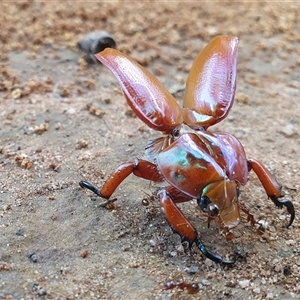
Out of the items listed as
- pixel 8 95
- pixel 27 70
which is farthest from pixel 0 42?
pixel 8 95

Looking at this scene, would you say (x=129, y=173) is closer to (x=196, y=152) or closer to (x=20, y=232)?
(x=196, y=152)

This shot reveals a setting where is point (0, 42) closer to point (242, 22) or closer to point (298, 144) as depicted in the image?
point (242, 22)

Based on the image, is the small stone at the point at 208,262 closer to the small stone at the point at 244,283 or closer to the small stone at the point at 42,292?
the small stone at the point at 244,283

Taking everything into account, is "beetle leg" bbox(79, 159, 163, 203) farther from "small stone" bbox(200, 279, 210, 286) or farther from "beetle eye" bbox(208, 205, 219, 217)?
"small stone" bbox(200, 279, 210, 286)

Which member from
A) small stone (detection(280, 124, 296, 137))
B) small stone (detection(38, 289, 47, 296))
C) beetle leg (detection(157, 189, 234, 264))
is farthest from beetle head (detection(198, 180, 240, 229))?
small stone (detection(280, 124, 296, 137))

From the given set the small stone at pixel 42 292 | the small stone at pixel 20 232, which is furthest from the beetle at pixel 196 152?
the small stone at pixel 42 292

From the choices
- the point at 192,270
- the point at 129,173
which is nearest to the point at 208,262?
the point at 192,270
